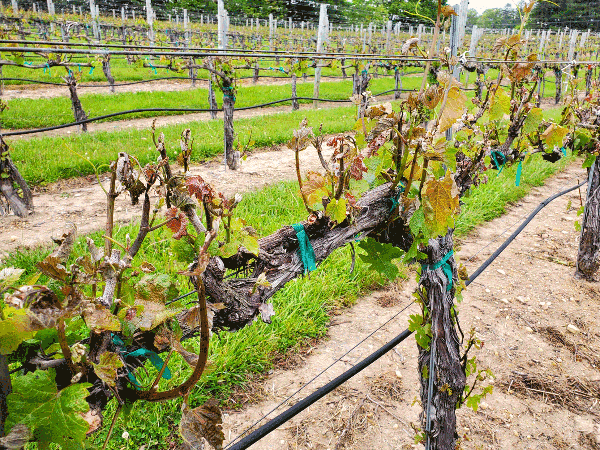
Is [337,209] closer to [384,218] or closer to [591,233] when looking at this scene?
[384,218]

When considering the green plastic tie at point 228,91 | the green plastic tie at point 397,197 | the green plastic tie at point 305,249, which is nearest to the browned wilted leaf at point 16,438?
the green plastic tie at point 305,249

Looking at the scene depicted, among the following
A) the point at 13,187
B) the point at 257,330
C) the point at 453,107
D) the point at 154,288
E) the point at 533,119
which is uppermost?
the point at 453,107

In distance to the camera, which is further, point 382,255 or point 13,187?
point 13,187

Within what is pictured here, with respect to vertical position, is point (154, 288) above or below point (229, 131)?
above

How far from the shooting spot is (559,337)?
11.3 ft

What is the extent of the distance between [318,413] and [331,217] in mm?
1779

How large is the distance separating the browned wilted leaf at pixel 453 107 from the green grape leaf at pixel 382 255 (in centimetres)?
46

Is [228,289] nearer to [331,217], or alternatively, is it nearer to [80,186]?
[331,217]

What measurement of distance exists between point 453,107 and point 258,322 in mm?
2231

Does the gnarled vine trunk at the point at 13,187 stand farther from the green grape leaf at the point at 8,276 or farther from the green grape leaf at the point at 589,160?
the green grape leaf at the point at 589,160

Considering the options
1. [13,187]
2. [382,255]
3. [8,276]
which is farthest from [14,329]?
[13,187]

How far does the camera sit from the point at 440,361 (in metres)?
1.90

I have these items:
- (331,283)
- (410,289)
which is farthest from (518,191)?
(331,283)

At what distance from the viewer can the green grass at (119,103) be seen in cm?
897
